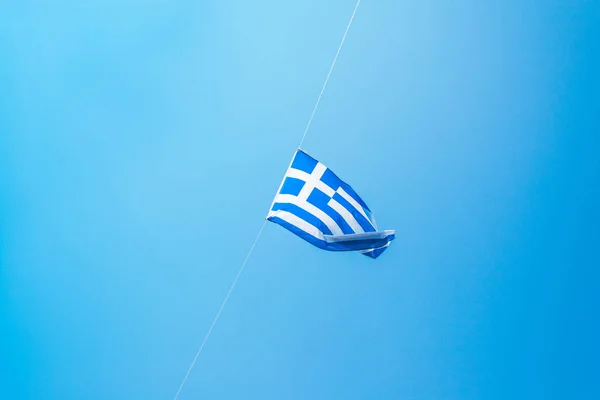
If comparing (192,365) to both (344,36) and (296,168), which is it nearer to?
(296,168)

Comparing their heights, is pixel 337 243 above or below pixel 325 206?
below

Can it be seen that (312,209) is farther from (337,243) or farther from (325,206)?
(337,243)

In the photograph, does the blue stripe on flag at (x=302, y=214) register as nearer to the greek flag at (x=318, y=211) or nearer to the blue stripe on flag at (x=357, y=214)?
the greek flag at (x=318, y=211)

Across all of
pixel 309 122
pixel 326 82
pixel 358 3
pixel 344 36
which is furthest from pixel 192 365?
pixel 358 3

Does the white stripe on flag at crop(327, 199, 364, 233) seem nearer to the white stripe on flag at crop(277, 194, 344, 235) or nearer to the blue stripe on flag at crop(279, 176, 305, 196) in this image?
the white stripe on flag at crop(277, 194, 344, 235)

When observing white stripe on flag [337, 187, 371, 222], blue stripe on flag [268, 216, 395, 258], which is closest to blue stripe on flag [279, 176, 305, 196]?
blue stripe on flag [268, 216, 395, 258]

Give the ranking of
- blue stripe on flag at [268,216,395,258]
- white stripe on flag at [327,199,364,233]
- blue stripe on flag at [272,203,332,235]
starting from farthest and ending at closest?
white stripe on flag at [327,199,364,233] → blue stripe on flag at [272,203,332,235] → blue stripe on flag at [268,216,395,258]

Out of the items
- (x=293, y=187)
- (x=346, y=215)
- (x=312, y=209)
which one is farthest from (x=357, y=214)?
(x=293, y=187)

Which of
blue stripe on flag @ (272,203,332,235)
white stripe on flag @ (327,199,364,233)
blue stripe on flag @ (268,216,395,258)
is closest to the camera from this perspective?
blue stripe on flag @ (268,216,395,258)
